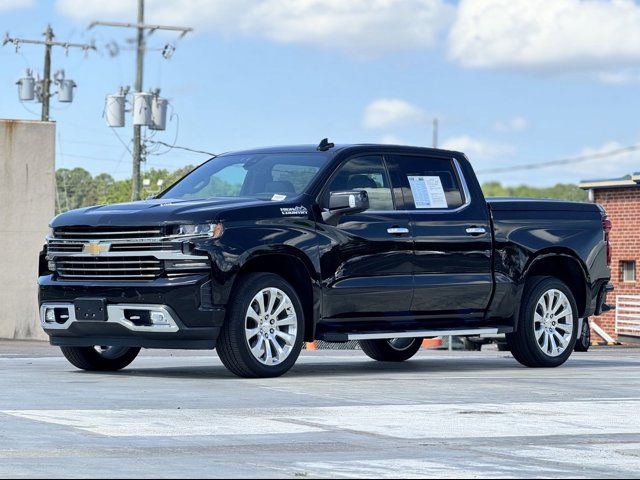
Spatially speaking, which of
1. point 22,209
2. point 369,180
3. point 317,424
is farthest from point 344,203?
point 22,209

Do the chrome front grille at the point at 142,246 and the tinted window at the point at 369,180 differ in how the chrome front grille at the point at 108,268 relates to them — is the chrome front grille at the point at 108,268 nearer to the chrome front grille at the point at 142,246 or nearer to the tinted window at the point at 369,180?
the chrome front grille at the point at 142,246

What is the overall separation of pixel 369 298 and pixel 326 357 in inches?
178

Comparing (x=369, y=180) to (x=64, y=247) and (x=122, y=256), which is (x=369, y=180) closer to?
(x=122, y=256)

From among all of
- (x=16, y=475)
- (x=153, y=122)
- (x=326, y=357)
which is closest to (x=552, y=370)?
(x=326, y=357)

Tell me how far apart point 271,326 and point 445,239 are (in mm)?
2145

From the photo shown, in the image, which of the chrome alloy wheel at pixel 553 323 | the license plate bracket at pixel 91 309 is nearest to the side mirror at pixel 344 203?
the license plate bracket at pixel 91 309

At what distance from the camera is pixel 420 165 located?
14.4 m

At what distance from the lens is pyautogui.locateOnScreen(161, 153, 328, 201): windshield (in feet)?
44.2

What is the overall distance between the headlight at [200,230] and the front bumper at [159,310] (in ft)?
1.11

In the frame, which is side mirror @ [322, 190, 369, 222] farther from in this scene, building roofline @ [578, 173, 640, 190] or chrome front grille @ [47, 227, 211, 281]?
building roofline @ [578, 173, 640, 190]

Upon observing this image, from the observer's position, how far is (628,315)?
4588 centimetres

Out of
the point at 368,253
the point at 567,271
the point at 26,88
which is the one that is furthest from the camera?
the point at 26,88

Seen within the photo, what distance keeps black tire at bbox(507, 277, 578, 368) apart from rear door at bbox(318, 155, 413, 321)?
162 cm

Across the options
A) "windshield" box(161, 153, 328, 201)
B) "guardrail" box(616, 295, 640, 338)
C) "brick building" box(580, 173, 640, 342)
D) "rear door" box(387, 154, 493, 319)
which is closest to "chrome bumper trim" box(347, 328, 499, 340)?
"rear door" box(387, 154, 493, 319)
